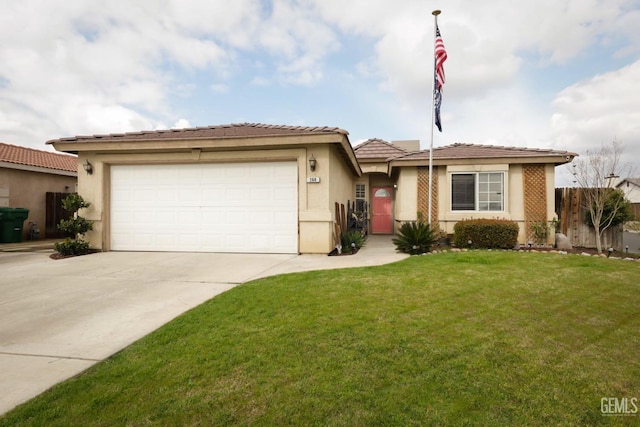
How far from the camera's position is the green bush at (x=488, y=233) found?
9523 millimetres

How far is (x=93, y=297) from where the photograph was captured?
467 cm

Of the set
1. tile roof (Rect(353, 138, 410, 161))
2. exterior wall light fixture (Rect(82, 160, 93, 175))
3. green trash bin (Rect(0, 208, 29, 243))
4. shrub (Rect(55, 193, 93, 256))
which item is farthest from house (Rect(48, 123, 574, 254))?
tile roof (Rect(353, 138, 410, 161))

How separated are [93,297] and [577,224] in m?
13.6

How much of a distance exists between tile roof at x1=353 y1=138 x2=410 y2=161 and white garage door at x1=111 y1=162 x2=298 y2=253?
7835 millimetres

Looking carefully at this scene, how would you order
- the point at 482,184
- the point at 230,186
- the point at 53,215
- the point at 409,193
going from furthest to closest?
the point at 53,215, the point at 409,193, the point at 482,184, the point at 230,186

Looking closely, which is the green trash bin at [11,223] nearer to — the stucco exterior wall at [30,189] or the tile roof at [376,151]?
the stucco exterior wall at [30,189]

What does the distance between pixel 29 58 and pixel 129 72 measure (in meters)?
3.16

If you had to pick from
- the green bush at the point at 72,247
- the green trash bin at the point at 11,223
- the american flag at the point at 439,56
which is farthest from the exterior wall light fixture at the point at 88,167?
the american flag at the point at 439,56

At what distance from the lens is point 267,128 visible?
9641mm

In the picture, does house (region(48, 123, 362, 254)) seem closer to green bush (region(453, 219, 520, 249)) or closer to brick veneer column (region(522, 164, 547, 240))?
green bush (region(453, 219, 520, 249))

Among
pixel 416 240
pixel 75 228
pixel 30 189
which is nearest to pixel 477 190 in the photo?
pixel 416 240

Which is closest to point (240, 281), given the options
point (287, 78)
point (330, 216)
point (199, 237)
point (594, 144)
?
point (330, 216)

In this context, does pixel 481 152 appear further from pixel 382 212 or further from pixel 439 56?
pixel 382 212

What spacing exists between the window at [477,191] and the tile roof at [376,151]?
4608 millimetres
